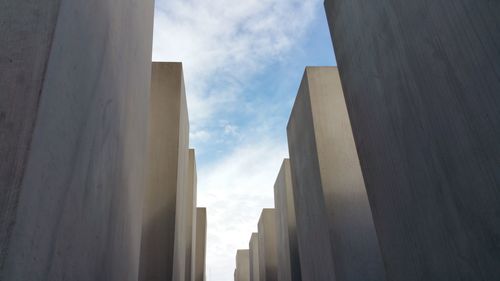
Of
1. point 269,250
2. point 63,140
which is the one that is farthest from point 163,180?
point 269,250

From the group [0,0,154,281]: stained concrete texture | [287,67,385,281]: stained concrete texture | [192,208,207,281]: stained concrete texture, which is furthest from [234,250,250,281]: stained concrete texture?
[0,0,154,281]: stained concrete texture

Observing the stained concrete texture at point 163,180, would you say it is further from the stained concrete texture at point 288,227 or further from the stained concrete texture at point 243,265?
the stained concrete texture at point 243,265

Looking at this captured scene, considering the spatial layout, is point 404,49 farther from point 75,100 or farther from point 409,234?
point 75,100

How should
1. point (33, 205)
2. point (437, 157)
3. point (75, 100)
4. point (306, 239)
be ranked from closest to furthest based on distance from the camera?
point (33, 205) → point (75, 100) → point (437, 157) → point (306, 239)

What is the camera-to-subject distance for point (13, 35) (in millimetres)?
1316

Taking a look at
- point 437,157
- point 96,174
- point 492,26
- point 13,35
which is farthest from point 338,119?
point 13,35

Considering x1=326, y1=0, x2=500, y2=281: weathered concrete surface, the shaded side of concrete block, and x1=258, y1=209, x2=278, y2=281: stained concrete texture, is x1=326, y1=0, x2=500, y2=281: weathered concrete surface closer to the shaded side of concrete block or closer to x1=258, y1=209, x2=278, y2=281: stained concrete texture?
x1=258, y1=209, x2=278, y2=281: stained concrete texture

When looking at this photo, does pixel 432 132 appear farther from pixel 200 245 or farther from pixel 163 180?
pixel 200 245

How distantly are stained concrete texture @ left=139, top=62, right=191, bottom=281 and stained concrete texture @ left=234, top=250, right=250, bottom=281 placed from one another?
19.7 metres

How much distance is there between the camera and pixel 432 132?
2.09 meters

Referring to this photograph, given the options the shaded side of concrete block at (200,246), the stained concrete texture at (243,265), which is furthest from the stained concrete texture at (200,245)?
the stained concrete texture at (243,265)

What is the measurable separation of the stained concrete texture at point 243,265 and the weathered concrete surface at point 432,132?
904 inches

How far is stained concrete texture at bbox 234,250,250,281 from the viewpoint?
79.5ft

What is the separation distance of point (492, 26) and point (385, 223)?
156 cm
